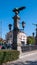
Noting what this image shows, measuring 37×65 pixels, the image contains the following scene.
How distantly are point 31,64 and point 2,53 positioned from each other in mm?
2760

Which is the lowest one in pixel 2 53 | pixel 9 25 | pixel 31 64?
pixel 31 64

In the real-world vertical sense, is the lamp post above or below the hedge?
above

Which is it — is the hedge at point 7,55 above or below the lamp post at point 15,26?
below

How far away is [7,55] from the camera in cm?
1642

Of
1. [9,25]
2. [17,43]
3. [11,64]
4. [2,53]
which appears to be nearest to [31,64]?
[11,64]

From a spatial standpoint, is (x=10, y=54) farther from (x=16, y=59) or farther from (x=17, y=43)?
(x=17, y=43)

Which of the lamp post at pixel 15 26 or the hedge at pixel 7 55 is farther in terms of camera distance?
the lamp post at pixel 15 26

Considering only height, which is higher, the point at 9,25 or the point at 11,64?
the point at 9,25

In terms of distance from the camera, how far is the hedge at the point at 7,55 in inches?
603

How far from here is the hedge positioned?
15.3 metres

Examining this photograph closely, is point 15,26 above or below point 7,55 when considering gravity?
above

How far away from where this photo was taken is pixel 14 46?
2041cm

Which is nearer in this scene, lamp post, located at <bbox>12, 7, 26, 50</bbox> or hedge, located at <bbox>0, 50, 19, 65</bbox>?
hedge, located at <bbox>0, 50, 19, 65</bbox>

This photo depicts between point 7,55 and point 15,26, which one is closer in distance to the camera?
point 7,55
